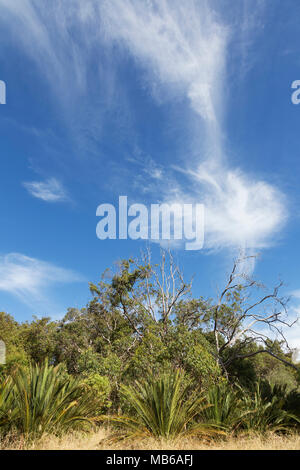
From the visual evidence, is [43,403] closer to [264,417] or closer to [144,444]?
[144,444]

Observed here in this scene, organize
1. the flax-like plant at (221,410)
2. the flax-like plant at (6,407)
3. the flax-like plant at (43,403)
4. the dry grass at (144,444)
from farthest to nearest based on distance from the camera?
the flax-like plant at (221,410) → the flax-like plant at (6,407) → the flax-like plant at (43,403) → the dry grass at (144,444)

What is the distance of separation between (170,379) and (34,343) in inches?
987

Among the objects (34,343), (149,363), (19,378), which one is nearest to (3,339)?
(34,343)

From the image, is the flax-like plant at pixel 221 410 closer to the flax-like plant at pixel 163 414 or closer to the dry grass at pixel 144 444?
the flax-like plant at pixel 163 414

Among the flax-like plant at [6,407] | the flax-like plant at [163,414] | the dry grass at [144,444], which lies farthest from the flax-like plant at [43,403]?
the flax-like plant at [163,414]

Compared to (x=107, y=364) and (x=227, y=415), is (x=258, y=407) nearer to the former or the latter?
(x=227, y=415)

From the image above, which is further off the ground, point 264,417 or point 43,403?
point 43,403

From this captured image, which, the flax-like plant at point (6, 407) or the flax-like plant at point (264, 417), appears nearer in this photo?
the flax-like plant at point (6, 407)

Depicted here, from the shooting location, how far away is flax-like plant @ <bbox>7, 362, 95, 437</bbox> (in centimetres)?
556

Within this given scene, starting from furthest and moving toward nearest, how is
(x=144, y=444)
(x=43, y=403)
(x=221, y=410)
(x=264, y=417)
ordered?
(x=264, y=417) → (x=221, y=410) → (x=43, y=403) → (x=144, y=444)

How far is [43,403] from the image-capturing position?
5.65 m

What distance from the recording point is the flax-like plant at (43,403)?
5.56 m

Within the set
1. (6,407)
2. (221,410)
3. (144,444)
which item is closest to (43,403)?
(6,407)
